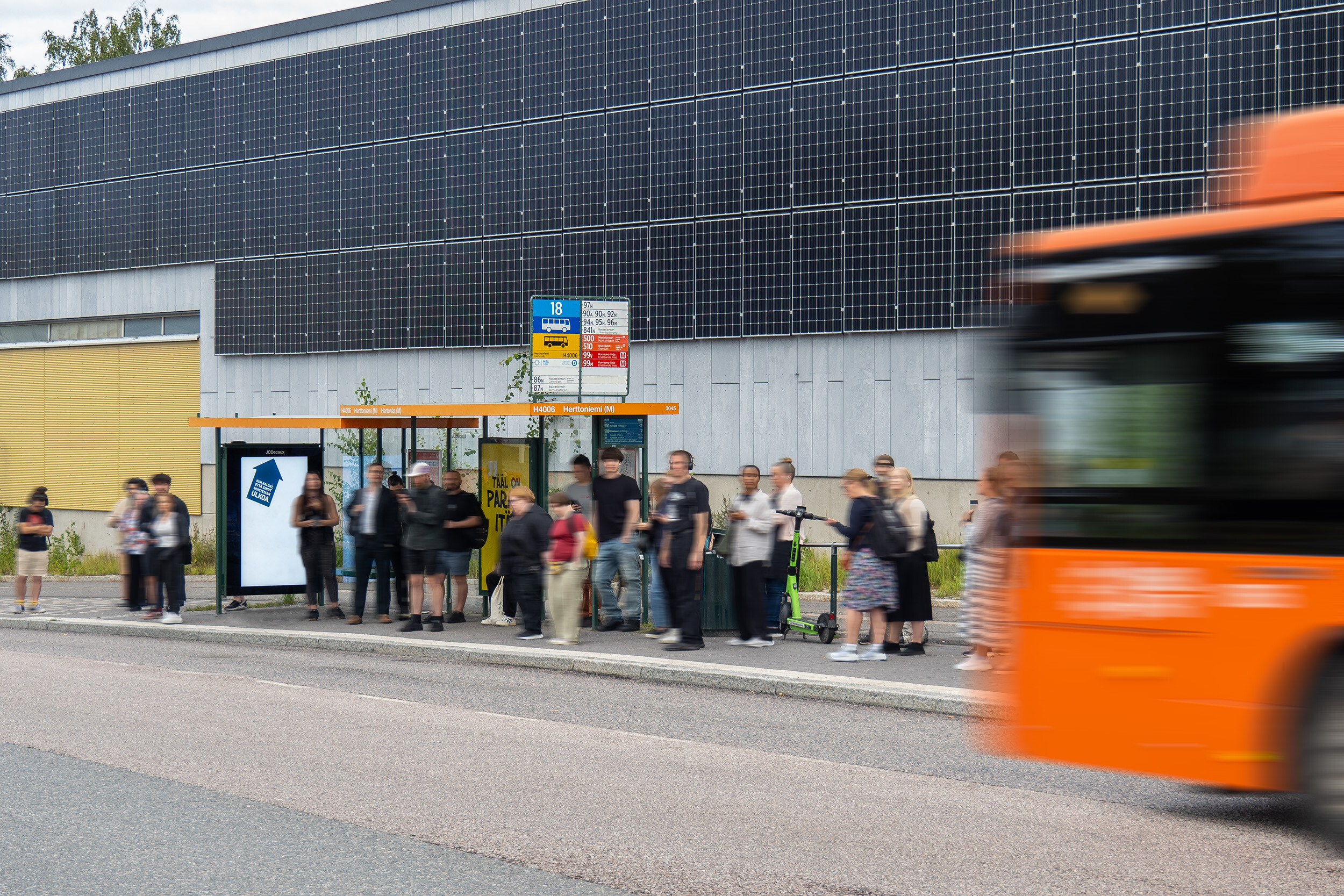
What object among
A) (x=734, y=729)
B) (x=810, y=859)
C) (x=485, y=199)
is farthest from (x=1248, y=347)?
(x=485, y=199)

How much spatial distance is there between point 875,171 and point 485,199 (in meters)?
8.72

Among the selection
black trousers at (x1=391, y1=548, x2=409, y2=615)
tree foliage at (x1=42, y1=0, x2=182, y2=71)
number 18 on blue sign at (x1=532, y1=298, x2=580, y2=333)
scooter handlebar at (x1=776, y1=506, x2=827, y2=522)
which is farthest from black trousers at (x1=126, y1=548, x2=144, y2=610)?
tree foliage at (x1=42, y1=0, x2=182, y2=71)

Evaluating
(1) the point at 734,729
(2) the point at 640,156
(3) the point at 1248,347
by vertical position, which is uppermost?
(2) the point at 640,156

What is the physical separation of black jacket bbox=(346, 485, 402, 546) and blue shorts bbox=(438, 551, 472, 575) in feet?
2.66

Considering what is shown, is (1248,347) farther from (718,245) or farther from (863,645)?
(718,245)

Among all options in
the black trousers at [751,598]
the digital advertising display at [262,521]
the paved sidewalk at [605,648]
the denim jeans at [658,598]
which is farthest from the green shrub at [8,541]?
the black trousers at [751,598]

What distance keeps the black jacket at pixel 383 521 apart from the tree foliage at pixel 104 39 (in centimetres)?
4435

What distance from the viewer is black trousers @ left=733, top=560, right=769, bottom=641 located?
1387 cm

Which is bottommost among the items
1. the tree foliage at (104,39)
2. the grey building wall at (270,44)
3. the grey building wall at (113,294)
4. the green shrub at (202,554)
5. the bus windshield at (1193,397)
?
the green shrub at (202,554)

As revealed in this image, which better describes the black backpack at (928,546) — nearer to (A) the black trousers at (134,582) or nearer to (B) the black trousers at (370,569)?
(B) the black trousers at (370,569)

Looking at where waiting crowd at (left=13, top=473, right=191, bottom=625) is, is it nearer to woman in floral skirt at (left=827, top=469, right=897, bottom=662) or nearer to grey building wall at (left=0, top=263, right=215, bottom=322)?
woman in floral skirt at (left=827, top=469, right=897, bottom=662)

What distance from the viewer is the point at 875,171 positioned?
24281 mm

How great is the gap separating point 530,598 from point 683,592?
6.82 ft

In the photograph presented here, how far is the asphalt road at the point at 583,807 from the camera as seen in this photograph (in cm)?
601
